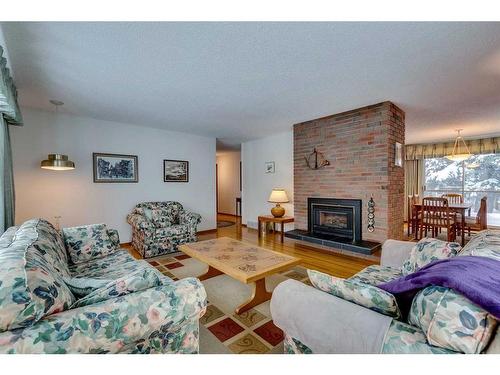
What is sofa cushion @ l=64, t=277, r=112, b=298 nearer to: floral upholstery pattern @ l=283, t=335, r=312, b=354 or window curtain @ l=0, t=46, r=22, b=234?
floral upholstery pattern @ l=283, t=335, r=312, b=354

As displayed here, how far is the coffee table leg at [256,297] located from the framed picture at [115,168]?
3.35 metres

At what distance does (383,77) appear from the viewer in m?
2.46

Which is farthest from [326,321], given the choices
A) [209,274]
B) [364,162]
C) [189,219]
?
[189,219]

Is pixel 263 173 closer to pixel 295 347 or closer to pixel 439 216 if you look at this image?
pixel 439 216

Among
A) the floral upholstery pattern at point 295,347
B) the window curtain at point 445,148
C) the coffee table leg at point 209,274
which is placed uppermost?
the window curtain at point 445,148

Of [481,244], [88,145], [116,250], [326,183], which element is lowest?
[116,250]

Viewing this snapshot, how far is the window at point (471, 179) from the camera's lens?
5352mm

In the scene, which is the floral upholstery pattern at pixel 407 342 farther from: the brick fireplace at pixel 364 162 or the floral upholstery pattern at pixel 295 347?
the brick fireplace at pixel 364 162

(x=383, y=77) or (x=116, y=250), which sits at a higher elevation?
(x=383, y=77)

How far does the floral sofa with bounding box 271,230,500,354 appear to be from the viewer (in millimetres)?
766

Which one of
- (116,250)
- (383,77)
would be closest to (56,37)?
(116,250)

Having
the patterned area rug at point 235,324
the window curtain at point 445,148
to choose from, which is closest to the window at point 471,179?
the window curtain at point 445,148

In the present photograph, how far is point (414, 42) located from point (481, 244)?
1.56 m
